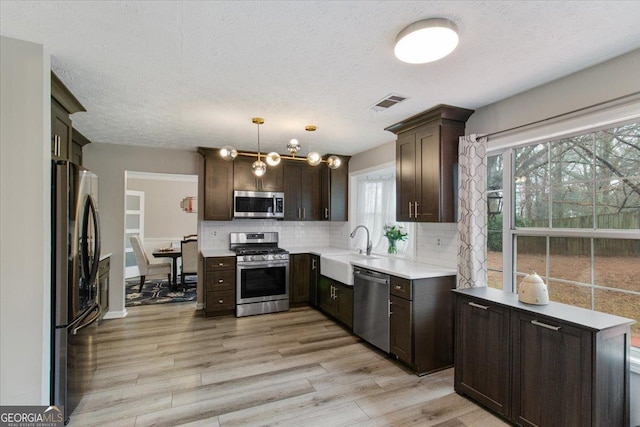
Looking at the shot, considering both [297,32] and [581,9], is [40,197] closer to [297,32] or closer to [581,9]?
[297,32]

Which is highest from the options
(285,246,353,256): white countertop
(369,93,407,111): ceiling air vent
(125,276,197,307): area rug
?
(369,93,407,111): ceiling air vent

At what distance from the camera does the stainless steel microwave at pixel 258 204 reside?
4914mm

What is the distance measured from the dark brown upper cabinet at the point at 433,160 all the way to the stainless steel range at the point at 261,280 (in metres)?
2.29

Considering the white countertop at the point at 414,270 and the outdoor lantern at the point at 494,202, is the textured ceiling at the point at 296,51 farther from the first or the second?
the white countertop at the point at 414,270

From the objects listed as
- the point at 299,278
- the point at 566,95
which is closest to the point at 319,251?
the point at 299,278

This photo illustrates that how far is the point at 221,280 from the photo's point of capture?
4504 millimetres

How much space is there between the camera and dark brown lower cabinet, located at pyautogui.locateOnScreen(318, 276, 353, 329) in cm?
390

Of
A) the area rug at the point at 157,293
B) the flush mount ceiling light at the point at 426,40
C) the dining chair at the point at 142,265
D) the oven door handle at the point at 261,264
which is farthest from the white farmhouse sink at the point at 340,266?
the dining chair at the point at 142,265

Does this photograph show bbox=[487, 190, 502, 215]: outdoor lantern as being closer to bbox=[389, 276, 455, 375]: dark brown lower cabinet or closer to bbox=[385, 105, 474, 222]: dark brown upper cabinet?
bbox=[385, 105, 474, 222]: dark brown upper cabinet

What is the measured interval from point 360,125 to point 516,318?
7.87 feet

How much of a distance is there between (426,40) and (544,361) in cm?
212

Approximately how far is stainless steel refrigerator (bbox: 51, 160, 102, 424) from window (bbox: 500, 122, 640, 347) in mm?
3524

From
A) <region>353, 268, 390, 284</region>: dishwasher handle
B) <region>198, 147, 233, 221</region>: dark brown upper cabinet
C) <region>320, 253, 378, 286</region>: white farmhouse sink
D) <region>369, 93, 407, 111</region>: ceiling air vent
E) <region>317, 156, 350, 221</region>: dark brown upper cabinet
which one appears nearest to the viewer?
<region>369, 93, 407, 111</region>: ceiling air vent

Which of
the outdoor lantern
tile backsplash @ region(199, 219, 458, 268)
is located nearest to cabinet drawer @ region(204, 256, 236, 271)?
tile backsplash @ region(199, 219, 458, 268)
